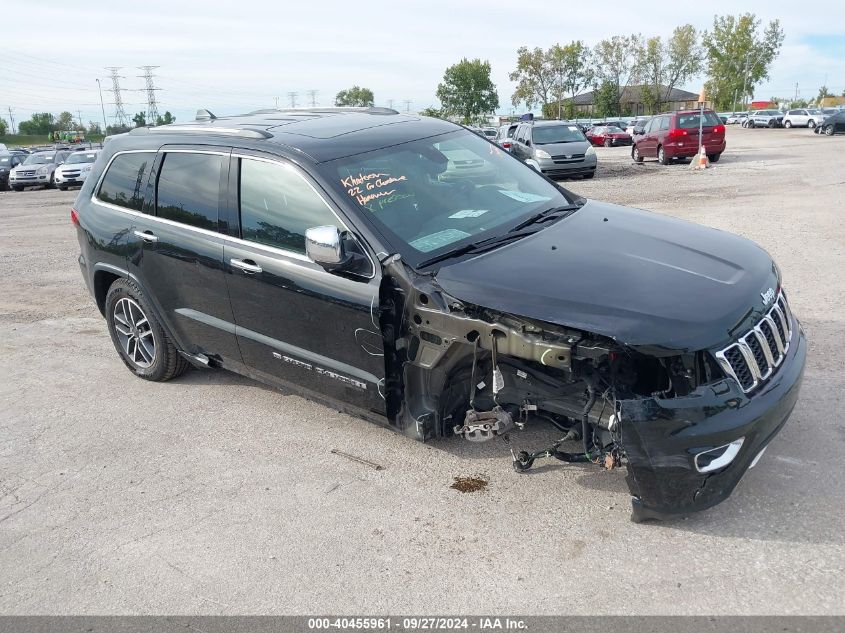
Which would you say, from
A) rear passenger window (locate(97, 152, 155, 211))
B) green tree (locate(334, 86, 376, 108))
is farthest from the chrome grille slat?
green tree (locate(334, 86, 376, 108))

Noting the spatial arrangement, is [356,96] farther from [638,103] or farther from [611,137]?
[611,137]

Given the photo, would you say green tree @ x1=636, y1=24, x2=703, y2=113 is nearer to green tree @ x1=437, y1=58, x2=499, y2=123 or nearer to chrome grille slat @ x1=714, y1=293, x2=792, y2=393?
green tree @ x1=437, y1=58, x2=499, y2=123

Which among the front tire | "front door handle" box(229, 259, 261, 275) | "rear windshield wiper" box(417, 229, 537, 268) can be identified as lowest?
the front tire

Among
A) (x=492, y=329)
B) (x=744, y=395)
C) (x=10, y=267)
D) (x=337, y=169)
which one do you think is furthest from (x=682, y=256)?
(x=10, y=267)

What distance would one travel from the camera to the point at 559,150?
19.4 meters

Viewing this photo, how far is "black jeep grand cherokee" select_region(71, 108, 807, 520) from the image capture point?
10.1ft

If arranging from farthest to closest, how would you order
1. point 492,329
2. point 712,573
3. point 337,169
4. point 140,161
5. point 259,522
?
point 140,161 → point 337,169 → point 259,522 → point 492,329 → point 712,573

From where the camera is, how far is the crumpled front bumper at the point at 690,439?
2961 mm

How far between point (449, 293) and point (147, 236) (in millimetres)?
2614

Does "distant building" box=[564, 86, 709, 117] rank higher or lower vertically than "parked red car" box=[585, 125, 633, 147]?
higher

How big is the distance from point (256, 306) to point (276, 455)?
0.91 m

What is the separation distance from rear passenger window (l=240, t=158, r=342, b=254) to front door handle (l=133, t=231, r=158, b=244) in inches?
37.2

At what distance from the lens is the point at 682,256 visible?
11.9ft

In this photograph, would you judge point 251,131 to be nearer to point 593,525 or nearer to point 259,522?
point 259,522
